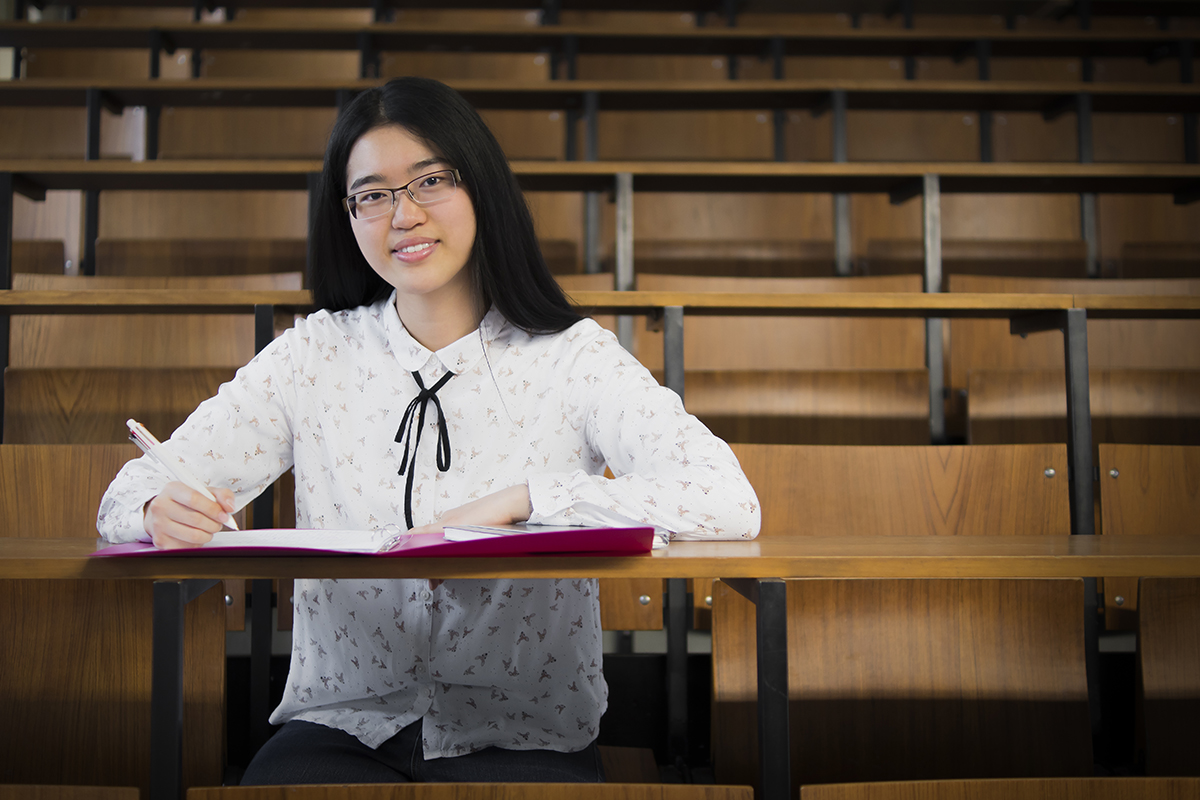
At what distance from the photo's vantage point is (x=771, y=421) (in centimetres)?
153

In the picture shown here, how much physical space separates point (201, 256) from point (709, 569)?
6.15 feet

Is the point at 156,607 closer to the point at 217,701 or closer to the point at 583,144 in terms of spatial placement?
the point at 217,701

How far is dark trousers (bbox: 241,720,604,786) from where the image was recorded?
0.69m

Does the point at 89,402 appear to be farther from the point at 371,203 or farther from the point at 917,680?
the point at 917,680

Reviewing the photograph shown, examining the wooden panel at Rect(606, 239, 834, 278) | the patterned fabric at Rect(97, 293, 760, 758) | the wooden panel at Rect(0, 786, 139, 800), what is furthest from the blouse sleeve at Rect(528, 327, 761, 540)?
the wooden panel at Rect(606, 239, 834, 278)

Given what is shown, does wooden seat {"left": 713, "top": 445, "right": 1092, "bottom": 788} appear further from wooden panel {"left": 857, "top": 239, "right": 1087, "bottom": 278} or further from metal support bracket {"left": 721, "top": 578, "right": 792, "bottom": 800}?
wooden panel {"left": 857, "top": 239, "right": 1087, "bottom": 278}

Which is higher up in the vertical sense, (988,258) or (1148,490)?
(988,258)

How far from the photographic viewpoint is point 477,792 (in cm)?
58

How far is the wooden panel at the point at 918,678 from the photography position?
0.82 metres

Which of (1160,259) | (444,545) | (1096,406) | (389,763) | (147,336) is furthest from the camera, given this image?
(1160,259)

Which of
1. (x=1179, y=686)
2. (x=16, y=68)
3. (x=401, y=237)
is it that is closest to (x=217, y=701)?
(x=401, y=237)

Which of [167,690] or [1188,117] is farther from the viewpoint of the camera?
[1188,117]

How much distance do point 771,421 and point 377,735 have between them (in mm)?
966

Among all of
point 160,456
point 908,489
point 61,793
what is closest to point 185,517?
point 160,456
